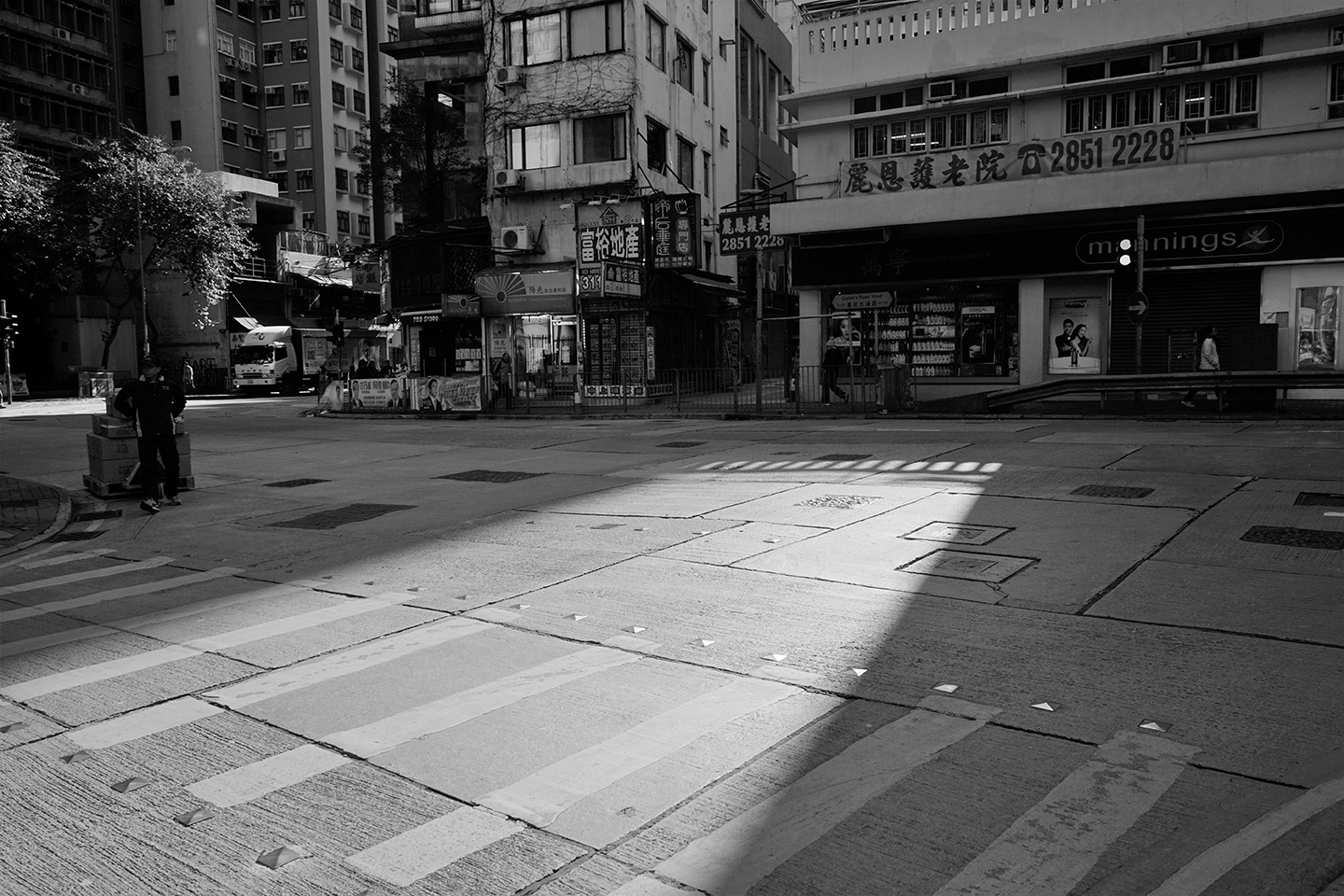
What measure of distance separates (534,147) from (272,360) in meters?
21.5

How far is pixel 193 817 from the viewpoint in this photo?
4.08 metres

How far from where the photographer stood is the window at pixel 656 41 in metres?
35.8

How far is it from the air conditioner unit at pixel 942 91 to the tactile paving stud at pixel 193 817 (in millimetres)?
26114

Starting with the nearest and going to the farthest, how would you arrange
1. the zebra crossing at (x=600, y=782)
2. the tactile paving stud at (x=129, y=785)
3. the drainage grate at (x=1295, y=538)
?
1. the zebra crossing at (x=600, y=782)
2. the tactile paving stud at (x=129, y=785)
3. the drainage grate at (x=1295, y=538)

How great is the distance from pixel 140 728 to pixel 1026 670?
4475 millimetres

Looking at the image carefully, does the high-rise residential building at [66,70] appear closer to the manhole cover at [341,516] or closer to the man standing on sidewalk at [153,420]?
the man standing on sidewalk at [153,420]

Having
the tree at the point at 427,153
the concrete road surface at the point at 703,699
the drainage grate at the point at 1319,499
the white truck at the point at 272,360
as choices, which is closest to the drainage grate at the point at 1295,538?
the concrete road surface at the point at 703,699

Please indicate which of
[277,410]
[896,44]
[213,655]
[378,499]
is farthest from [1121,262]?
[277,410]

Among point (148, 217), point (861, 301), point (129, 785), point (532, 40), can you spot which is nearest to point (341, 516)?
point (129, 785)

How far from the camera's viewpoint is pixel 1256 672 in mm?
5281

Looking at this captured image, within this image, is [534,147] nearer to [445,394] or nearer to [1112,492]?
[445,394]

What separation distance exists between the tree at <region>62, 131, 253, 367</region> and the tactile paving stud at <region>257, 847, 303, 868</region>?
49947mm

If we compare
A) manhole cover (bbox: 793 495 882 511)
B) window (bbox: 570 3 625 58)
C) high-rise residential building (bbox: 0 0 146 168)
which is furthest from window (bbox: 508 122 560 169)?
high-rise residential building (bbox: 0 0 146 168)

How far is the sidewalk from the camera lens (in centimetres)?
1125
